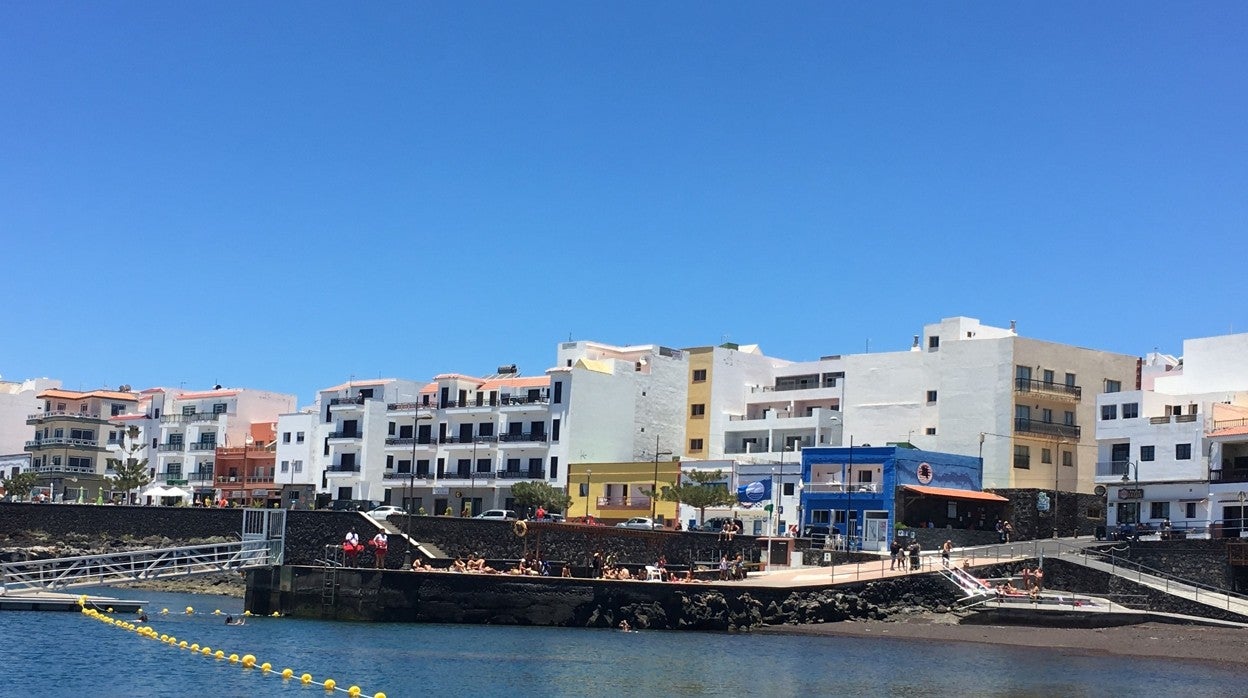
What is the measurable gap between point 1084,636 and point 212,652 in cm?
3172

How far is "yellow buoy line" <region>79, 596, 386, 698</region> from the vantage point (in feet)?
130

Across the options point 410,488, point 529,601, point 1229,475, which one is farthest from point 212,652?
point 410,488

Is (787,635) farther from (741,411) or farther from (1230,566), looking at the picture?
(741,411)

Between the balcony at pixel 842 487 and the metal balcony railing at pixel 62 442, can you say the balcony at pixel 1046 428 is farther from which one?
the metal balcony railing at pixel 62 442

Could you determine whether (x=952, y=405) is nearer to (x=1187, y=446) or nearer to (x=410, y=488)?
(x=1187, y=446)

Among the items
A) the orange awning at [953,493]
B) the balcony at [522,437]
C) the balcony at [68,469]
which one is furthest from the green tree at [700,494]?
the balcony at [68,469]

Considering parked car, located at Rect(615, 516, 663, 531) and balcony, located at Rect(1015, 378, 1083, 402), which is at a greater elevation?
balcony, located at Rect(1015, 378, 1083, 402)

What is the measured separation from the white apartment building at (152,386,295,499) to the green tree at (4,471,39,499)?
9361 mm

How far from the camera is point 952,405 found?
3533 inches

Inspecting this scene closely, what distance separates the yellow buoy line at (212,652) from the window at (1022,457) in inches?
1803

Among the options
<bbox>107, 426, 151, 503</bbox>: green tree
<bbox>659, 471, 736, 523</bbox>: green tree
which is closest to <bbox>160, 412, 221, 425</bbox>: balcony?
<bbox>107, 426, 151, 503</bbox>: green tree

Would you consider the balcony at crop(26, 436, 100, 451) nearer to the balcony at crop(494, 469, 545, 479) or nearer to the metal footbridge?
the balcony at crop(494, 469, 545, 479)

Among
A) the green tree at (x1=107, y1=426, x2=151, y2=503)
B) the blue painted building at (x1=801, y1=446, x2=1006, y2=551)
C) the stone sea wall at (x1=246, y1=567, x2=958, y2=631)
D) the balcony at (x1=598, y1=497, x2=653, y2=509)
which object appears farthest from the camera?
the green tree at (x1=107, y1=426, x2=151, y2=503)

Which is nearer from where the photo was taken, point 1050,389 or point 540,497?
point 1050,389
